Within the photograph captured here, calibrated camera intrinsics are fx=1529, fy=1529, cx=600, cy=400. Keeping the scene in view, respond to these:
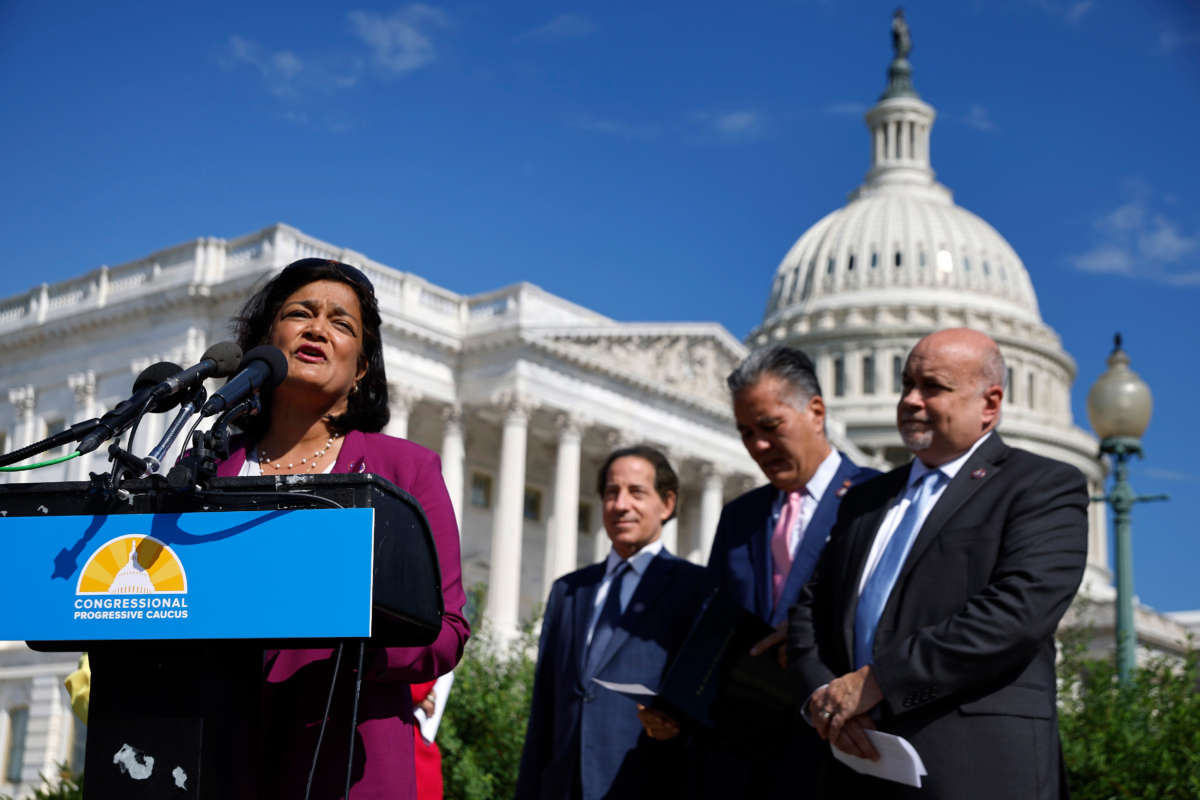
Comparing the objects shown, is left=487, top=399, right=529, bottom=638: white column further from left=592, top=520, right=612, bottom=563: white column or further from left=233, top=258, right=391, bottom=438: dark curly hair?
left=233, top=258, right=391, bottom=438: dark curly hair

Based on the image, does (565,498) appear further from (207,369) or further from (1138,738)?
(207,369)

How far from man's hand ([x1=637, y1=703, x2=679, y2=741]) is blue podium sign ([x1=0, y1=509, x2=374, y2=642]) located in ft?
10.8

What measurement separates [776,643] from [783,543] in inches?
35.0

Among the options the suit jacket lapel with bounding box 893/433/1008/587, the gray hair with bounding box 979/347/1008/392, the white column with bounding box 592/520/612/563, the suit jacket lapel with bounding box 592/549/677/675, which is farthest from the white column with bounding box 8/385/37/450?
the suit jacket lapel with bounding box 893/433/1008/587

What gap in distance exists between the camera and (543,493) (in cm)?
5138

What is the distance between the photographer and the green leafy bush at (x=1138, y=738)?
1202 cm

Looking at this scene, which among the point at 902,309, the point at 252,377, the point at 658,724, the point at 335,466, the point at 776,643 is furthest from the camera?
the point at 902,309

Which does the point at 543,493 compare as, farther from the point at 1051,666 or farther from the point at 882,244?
the point at 882,244

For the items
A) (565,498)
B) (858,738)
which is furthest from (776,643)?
(565,498)

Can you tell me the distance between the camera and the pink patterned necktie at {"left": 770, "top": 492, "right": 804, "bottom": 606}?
22.0ft

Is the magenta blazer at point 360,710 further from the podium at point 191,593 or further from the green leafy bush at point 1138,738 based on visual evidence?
the green leafy bush at point 1138,738

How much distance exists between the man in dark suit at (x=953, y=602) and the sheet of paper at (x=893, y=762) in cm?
5

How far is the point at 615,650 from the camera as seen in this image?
287 inches

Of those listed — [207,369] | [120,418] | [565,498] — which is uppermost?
[565,498]
